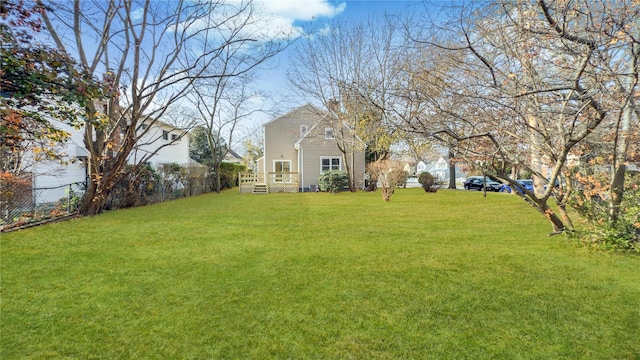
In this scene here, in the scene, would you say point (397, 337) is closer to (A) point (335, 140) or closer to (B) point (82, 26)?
(B) point (82, 26)

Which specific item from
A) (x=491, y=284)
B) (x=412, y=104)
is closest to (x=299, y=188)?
(x=412, y=104)

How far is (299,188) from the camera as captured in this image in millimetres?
22484

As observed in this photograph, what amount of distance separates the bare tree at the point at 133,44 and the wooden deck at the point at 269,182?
34.5 ft

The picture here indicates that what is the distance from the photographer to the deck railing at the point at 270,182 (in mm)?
21594

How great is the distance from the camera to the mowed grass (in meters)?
2.74

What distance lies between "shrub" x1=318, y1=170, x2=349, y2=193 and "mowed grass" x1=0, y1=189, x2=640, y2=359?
1310 cm

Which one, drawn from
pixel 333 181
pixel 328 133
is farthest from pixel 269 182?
pixel 328 133

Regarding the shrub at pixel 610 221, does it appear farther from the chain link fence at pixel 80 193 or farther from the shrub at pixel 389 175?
the chain link fence at pixel 80 193

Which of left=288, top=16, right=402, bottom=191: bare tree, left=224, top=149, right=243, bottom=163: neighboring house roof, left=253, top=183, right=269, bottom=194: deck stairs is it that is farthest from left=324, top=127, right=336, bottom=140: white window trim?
left=224, top=149, right=243, bottom=163: neighboring house roof

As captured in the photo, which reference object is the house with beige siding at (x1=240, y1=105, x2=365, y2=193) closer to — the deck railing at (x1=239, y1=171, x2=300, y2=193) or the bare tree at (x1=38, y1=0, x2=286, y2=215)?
the deck railing at (x1=239, y1=171, x2=300, y2=193)

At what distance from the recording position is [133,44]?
1054cm

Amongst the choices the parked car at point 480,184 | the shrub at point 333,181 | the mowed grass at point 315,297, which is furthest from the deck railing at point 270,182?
the parked car at point 480,184

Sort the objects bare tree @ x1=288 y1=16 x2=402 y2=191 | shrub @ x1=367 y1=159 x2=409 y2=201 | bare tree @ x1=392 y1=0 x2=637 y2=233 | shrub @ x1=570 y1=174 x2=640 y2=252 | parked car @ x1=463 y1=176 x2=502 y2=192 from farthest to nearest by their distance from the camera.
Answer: parked car @ x1=463 y1=176 x2=502 y2=192, bare tree @ x1=288 y1=16 x2=402 y2=191, shrub @ x1=367 y1=159 x2=409 y2=201, shrub @ x1=570 y1=174 x2=640 y2=252, bare tree @ x1=392 y1=0 x2=637 y2=233

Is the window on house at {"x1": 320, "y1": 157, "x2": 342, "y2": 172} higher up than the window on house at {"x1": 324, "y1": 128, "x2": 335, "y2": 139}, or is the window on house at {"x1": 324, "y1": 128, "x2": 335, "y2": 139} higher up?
the window on house at {"x1": 324, "y1": 128, "x2": 335, "y2": 139}
